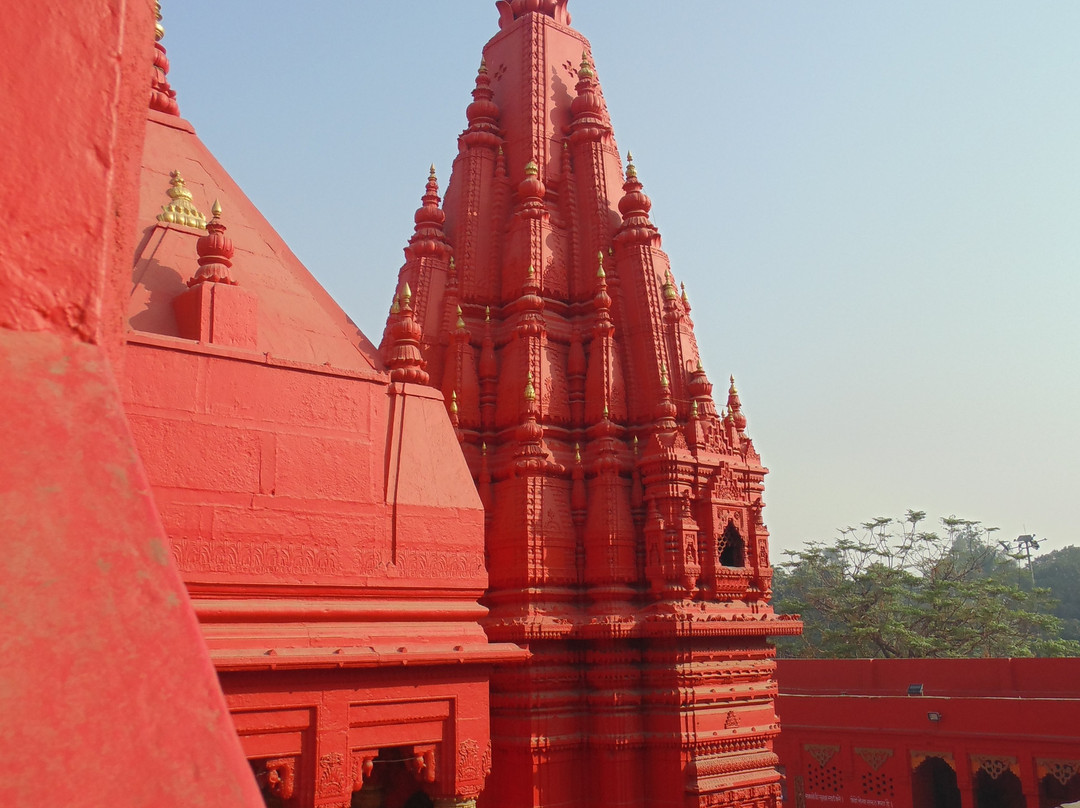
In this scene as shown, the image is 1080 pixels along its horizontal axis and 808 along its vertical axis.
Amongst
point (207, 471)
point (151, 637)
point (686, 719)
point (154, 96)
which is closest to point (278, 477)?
point (207, 471)

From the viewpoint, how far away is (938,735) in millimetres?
15227

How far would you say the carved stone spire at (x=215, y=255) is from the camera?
20.4 ft

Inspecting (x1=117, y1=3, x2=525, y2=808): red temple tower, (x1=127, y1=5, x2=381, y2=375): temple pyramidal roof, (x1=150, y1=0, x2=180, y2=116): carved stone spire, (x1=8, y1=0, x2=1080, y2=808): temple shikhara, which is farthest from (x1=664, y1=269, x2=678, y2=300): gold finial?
(x1=150, y1=0, x2=180, y2=116): carved stone spire

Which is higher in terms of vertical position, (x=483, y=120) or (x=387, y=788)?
(x=483, y=120)

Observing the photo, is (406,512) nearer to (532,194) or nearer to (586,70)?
(532,194)

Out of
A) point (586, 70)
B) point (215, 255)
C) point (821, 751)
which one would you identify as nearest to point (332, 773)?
point (215, 255)

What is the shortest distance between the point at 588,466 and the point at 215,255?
228 inches

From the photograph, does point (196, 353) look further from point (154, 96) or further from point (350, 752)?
point (154, 96)

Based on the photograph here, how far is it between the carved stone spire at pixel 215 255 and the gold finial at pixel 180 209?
1.76 ft

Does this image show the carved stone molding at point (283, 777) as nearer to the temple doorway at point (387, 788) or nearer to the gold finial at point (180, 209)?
the temple doorway at point (387, 788)

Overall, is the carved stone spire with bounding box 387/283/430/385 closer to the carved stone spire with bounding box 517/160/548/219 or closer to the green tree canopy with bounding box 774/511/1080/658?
the carved stone spire with bounding box 517/160/548/219

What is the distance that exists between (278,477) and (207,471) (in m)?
0.49

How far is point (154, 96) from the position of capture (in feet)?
25.7

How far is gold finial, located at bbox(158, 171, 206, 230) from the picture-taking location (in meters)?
6.80
